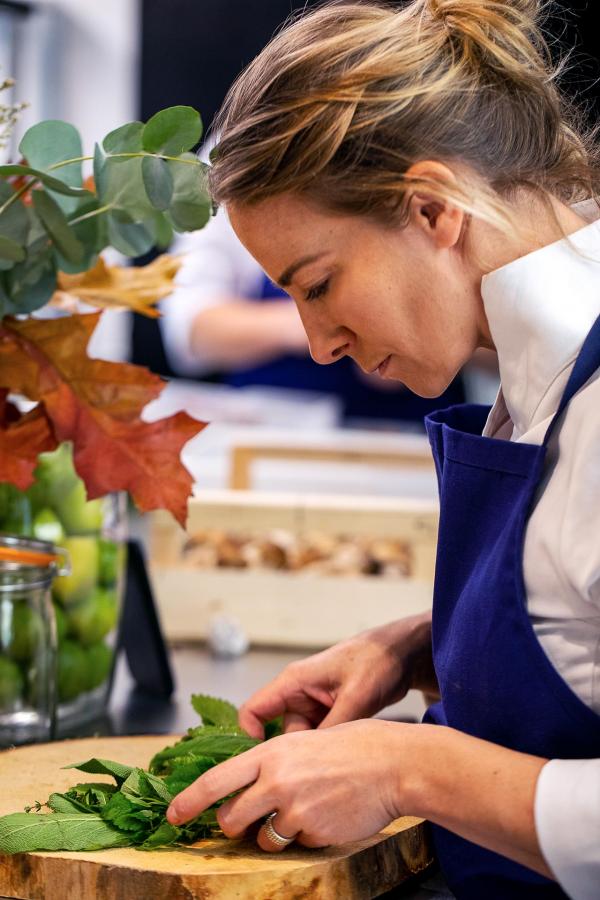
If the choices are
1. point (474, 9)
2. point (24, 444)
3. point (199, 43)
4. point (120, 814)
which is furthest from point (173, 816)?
point (199, 43)

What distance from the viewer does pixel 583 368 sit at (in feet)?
2.64

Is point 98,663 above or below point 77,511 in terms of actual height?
below

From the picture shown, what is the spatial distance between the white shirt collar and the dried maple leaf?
46 cm

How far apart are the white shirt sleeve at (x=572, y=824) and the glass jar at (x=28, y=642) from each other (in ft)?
1.85

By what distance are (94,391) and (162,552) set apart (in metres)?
0.69

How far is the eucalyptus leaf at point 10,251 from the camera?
1.02m

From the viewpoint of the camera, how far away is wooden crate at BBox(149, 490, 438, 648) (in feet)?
5.23

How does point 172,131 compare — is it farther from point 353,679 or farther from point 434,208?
point 353,679

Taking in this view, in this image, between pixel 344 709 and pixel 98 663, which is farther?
pixel 98 663

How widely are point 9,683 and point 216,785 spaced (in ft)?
1.28

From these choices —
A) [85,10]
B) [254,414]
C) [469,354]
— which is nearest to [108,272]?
[469,354]

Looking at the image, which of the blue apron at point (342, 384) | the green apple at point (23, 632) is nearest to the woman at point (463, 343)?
the green apple at point (23, 632)

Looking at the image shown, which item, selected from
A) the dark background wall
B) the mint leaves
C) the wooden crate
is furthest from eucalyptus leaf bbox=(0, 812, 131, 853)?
the dark background wall

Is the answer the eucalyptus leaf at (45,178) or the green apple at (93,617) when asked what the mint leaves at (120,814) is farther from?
the eucalyptus leaf at (45,178)
